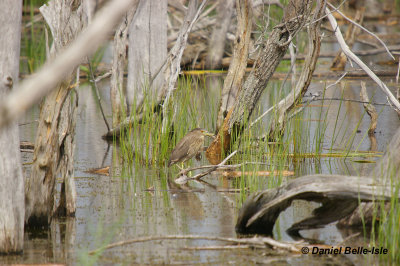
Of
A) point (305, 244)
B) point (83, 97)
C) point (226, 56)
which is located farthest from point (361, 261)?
point (226, 56)

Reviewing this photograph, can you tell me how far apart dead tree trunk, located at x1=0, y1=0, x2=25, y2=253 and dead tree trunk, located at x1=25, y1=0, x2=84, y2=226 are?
40 centimetres

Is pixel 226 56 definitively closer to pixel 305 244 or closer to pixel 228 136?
pixel 228 136

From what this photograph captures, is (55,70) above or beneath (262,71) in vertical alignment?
beneath

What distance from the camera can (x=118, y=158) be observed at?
7.23 meters

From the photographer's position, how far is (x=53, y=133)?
14.2ft

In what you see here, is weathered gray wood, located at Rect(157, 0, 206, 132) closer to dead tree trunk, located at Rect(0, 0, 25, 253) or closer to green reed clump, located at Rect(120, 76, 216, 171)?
green reed clump, located at Rect(120, 76, 216, 171)

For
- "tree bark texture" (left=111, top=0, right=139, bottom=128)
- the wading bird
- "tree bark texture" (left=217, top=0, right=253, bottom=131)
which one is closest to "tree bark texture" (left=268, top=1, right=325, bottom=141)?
"tree bark texture" (left=217, top=0, right=253, bottom=131)

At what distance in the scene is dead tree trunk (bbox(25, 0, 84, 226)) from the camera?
4.31 meters

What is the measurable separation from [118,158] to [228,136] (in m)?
1.23

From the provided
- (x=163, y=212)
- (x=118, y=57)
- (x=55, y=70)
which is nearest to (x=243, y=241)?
(x=163, y=212)

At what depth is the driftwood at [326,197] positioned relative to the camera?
414cm

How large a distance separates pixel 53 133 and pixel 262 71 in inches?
119

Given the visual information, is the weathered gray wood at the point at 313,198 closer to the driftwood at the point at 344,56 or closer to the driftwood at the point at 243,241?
the driftwood at the point at 243,241

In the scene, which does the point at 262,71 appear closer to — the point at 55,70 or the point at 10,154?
the point at 10,154
